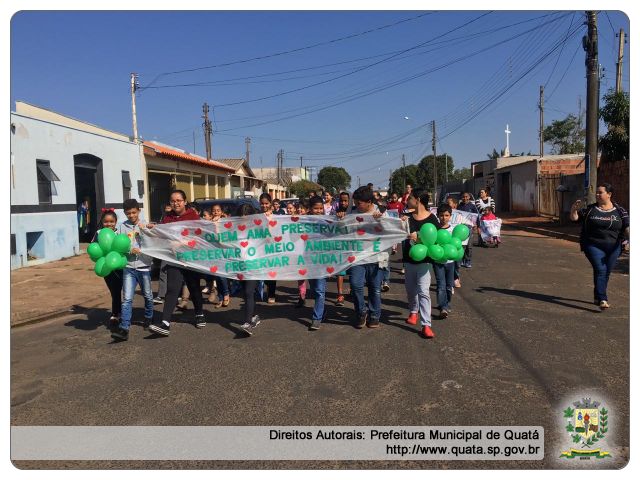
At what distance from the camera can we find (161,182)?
85.0 feet

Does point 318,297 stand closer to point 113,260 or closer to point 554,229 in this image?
point 113,260

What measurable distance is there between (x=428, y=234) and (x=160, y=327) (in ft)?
11.5

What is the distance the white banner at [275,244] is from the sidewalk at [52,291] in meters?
2.91

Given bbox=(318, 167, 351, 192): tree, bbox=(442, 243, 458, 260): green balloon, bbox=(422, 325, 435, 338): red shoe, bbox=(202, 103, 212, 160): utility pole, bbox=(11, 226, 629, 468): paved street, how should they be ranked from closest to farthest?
1. bbox=(11, 226, 629, 468): paved street
2. bbox=(422, 325, 435, 338): red shoe
3. bbox=(442, 243, 458, 260): green balloon
4. bbox=(202, 103, 212, 160): utility pole
5. bbox=(318, 167, 351, 192): tree

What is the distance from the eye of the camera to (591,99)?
51.8 ft

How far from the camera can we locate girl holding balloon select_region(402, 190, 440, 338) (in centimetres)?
591

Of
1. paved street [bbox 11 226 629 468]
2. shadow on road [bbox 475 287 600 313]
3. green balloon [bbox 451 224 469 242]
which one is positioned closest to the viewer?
paved street [bbox 11 226 629 468]

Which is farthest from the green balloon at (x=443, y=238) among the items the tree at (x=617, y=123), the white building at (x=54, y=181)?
the tree at (x=617, y=123)

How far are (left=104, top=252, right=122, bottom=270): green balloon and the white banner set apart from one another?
1.47ft

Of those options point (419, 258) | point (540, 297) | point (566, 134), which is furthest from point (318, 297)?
point (566, 134)

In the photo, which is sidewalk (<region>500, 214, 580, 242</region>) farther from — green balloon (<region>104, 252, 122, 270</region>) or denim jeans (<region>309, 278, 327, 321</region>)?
green balloon (<region>104, 252, 122, 270</region>)

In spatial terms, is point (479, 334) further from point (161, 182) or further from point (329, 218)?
point (161, 182)

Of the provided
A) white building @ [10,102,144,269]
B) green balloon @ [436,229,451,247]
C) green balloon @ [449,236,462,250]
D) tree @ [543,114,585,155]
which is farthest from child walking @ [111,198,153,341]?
tree @ [543,114,585,155]
